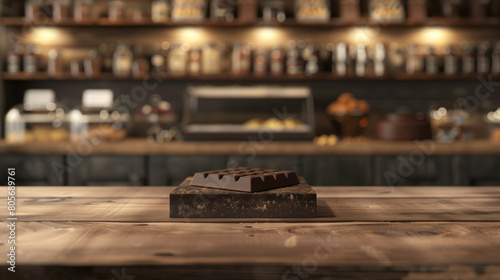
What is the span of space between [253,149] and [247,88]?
57cm

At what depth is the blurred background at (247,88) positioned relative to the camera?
2.36 m

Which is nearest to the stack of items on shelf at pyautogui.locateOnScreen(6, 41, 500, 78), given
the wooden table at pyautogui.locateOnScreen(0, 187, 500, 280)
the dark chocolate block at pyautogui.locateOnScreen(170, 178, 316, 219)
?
the wooden table at pyautogui.locateOnScreen(0, 187, 500, 280)

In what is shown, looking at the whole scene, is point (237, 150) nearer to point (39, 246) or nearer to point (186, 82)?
point (186, 82)

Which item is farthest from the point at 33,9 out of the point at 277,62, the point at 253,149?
the point at 253,149

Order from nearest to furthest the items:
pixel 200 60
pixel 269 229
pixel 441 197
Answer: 1. pixel 269 229
2. pixel 441 197
3. pixel 200 60

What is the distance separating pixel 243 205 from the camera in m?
0.73

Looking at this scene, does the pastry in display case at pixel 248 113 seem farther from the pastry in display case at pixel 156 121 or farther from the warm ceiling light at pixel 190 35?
the warm ceiling light at pixel 190 35

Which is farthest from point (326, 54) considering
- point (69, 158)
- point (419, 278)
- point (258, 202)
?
point (419, 278)

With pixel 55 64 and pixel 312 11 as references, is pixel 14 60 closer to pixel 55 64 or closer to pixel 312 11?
pixel 55 64

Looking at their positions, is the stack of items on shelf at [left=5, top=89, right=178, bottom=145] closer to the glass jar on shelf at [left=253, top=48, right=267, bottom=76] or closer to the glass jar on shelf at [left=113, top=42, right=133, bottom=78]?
the glass jar on shelf at [left=113, top=42, right=133, bottom=78]

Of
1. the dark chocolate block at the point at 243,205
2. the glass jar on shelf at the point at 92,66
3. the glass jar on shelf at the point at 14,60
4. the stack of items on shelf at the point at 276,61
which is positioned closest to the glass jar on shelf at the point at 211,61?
the stack of items on shelf at the point at 276,61

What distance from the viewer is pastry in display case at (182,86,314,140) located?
2.51 metres

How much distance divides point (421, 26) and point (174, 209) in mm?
2626

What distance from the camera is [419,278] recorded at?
49 cm
